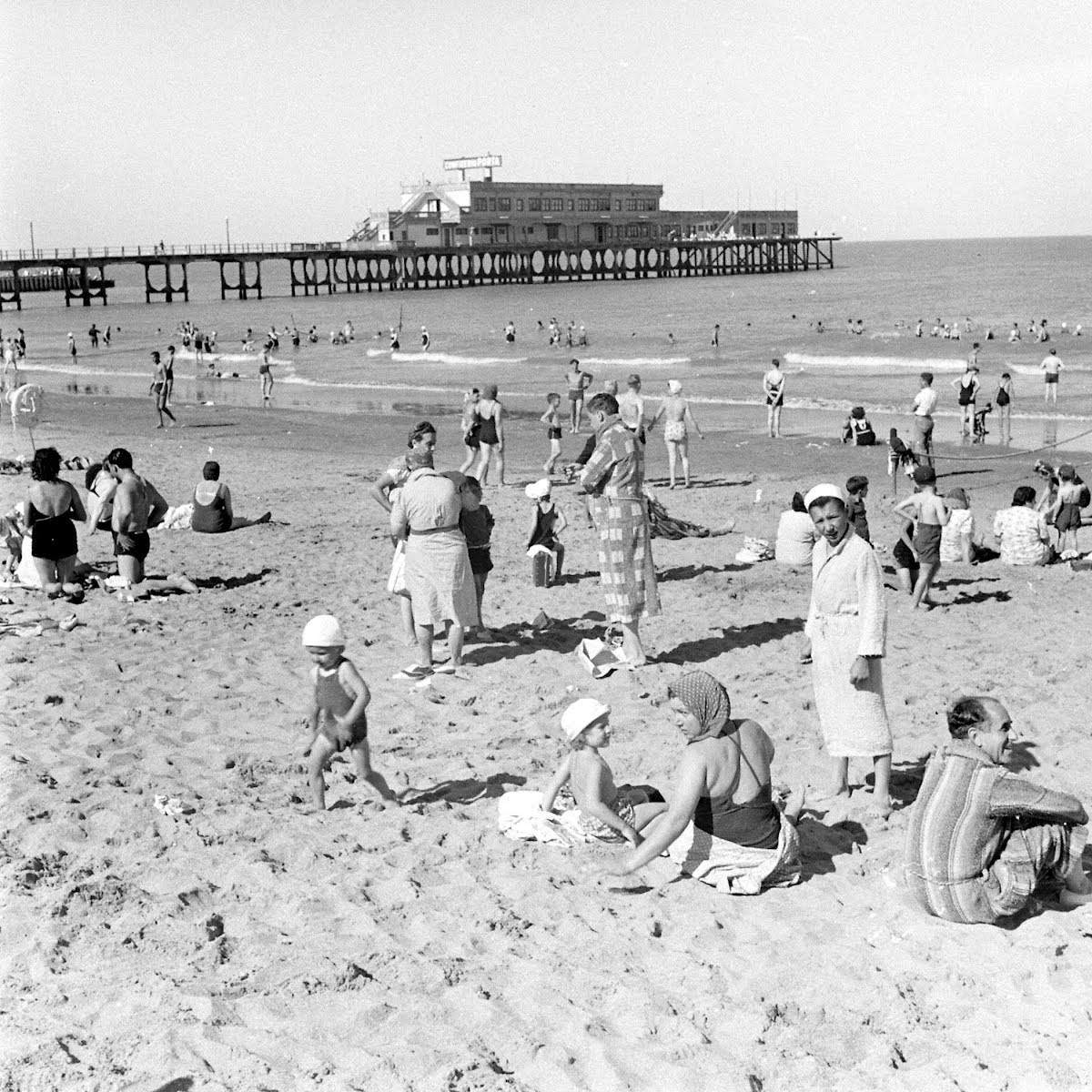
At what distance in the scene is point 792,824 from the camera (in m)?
5.43

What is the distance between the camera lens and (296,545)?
456 inches

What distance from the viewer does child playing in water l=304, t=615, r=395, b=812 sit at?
18.1ft

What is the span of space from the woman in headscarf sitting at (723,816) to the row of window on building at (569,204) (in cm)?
9192

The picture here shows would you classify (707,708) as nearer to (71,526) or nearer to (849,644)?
(849,644)

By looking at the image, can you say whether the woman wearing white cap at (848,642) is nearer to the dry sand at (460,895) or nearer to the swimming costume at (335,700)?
the dry sand at (460,895)

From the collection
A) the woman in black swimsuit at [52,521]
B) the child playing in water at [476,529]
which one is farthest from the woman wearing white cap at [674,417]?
the woman in black swimsuit at [52,521]

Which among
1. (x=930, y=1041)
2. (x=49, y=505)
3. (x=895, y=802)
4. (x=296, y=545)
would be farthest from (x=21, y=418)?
(x=930, y=1041)

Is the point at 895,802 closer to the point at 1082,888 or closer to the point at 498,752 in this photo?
the point at 1082,888

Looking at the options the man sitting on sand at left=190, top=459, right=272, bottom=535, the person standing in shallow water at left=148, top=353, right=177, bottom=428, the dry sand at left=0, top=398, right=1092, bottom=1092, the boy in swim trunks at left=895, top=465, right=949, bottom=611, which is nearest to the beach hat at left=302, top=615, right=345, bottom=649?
the dry sand at left=0, top=398, right=1092, bottom=1092

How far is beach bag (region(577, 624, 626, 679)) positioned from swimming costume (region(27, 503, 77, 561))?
12.2 feet

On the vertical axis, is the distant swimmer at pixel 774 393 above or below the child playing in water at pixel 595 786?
above

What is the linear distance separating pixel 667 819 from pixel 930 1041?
1.21 metres

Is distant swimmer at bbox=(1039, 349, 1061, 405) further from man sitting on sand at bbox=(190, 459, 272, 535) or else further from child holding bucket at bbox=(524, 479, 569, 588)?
man sitting on sand at bbox=(190, 459, 272, 535)

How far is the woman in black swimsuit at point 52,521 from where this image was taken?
357 inches
